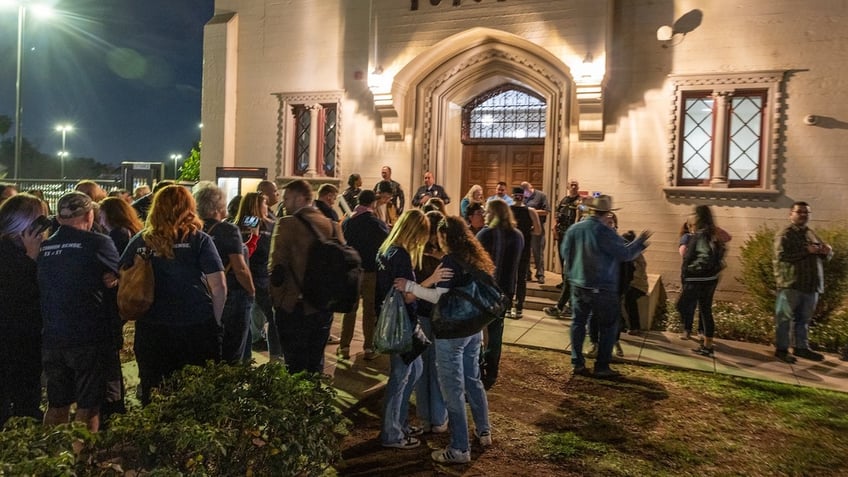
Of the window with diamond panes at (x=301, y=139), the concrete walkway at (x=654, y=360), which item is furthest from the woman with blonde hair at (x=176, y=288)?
the window with diamond panes at (x=301, y=139)

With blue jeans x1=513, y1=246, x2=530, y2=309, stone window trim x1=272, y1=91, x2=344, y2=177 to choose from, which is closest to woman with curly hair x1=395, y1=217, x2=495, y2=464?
blue jeans x1=513, y1=246, x2=530, y2=309

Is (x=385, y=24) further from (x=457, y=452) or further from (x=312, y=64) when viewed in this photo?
(x=457, y=452)

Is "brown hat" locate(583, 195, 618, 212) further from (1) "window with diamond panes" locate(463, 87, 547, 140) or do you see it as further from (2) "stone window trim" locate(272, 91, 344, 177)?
(2) "stone window trim" locate(272, 91, 344, 177)

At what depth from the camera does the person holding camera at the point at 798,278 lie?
7.45 metres

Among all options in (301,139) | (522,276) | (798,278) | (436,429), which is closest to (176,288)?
(436,429)

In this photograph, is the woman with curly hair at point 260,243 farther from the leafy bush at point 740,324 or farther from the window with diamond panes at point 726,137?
the window with diamond panes at point 726,137

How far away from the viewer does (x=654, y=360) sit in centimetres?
751

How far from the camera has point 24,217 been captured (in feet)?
13.5

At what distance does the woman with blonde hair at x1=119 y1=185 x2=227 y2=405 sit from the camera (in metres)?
3.86

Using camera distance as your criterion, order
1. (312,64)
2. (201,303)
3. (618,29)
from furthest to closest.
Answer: (312,64), (618,29), (201,303)

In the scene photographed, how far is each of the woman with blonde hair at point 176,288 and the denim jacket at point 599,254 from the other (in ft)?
13.1

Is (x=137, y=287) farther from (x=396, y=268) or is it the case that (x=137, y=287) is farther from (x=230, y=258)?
(x=396, y=268)

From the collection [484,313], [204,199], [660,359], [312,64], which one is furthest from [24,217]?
[312,64]

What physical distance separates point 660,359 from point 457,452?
403cm
